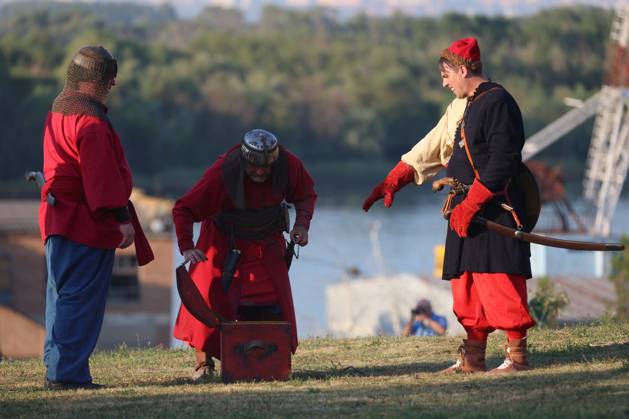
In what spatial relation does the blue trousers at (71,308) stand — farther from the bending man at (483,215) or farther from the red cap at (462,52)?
the red cap at (462,52)

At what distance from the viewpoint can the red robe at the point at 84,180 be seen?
7.07 metres

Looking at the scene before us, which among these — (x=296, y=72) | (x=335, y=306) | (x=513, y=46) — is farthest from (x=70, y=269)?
(x=296, y=72)

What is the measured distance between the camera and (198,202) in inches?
299

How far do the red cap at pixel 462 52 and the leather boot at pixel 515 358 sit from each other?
1516 millimetres

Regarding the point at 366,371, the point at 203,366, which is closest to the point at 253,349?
the point at 203,366

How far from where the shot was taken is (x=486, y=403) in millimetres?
6359

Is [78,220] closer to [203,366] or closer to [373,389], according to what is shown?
[203,366]

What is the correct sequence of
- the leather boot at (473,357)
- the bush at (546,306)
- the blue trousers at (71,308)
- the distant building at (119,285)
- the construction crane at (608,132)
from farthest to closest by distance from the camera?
the construction crane at (608,132), the distant building at (119,285), the bush at (546,306), the leather boot at (473,357), the blue trousers at (71,308)

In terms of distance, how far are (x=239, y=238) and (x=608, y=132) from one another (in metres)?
45.0

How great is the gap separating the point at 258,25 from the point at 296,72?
62.7 meters

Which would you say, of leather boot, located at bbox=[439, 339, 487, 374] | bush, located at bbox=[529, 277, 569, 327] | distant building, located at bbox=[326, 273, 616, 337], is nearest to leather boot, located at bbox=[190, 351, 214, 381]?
leather boot, located at bbox=[439, 339, 487, 374]

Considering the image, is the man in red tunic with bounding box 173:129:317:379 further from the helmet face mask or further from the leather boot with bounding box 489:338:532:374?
the leather boot with bounding box 489:338:532:374

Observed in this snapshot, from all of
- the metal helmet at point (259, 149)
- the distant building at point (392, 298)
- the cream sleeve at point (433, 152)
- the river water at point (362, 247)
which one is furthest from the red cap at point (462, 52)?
the river water at point (362, 247)

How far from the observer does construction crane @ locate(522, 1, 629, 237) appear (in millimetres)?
47750
